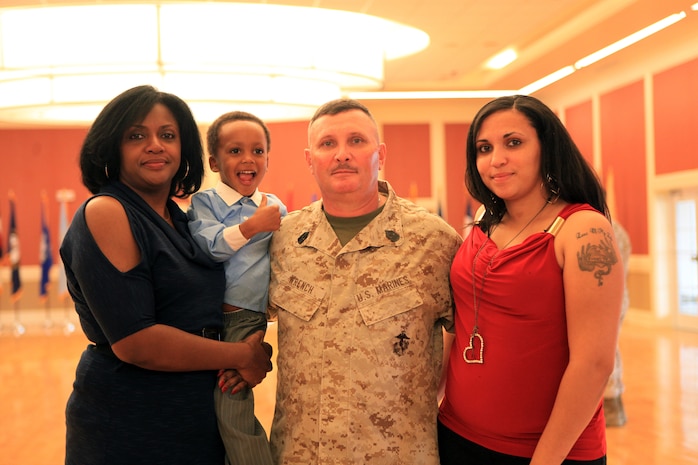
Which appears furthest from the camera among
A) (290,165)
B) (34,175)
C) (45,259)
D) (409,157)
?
(409,157)

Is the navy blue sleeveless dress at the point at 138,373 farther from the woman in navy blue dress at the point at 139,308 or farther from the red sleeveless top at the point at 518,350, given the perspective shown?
the red sleeveless top at the point at 518,350

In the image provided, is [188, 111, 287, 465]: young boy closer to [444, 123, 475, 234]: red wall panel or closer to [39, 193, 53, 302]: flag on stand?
[39, 193, 53, 302]: flag on stand

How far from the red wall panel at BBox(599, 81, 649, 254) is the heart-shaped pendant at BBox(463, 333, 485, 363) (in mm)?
12284

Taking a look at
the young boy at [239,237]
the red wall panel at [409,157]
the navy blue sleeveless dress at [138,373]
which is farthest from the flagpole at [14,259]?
the navy blue sleeveless dress at [138,373]

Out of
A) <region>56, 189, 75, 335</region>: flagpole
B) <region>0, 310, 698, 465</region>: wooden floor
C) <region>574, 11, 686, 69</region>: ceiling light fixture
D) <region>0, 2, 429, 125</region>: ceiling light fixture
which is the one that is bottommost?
<region>0, 310, 698, 465</region>: wooden floor

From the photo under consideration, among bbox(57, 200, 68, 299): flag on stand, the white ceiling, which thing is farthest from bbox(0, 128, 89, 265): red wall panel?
the white ceiling

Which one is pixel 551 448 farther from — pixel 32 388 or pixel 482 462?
pixel 32 388

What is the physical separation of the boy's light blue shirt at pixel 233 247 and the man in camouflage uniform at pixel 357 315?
7cm

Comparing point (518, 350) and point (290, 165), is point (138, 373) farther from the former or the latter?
point (290, 165)

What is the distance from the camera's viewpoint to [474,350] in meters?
2.24

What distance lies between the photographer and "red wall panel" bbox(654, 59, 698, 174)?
38.9 ft

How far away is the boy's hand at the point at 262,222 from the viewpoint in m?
2.45

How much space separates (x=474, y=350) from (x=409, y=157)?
1587cm

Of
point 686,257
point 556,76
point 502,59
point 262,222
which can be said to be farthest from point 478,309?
point 502,59
